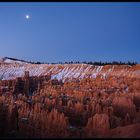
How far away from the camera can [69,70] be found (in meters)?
29.1

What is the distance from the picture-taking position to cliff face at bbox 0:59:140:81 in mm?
24969

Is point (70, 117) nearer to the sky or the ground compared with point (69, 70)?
nearer to the ground

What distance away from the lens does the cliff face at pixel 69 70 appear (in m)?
25.0

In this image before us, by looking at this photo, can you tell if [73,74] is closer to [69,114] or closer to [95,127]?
[69,114]

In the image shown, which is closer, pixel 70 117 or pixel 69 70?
pixel 70 117

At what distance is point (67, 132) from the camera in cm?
730

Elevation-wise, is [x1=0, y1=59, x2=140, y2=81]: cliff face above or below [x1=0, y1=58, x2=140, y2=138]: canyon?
above

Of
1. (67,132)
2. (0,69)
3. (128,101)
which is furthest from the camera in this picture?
(0,69)

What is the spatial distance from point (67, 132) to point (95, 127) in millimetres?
603

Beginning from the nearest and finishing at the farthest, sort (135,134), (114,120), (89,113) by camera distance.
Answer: (135,134)
(114,120)
(89,113)

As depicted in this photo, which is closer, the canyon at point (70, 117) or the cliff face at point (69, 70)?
the canyon at point (70, 117)

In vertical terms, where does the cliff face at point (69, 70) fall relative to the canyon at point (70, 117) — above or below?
above

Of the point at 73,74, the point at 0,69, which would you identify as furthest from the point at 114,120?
the point at 0,69

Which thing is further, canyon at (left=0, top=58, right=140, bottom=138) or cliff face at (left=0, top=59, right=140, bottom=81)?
cliff face at (left=0, top=59, right=140, bottom=81)
